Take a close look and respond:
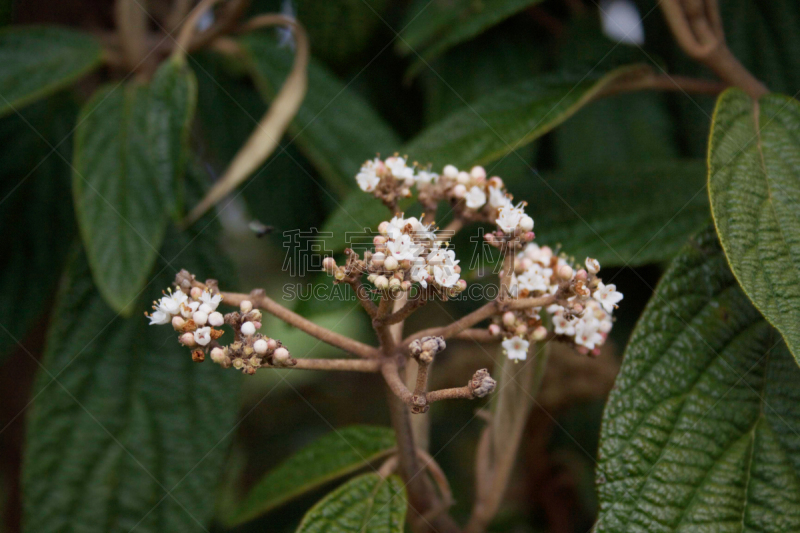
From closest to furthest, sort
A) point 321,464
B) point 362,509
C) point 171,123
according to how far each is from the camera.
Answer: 1. point 362,509
2. point 321,464
3. point 171,123

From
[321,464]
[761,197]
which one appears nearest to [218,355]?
[321,464]

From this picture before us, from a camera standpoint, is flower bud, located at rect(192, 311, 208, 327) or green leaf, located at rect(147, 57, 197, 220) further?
green leaf, located at rect(147, 57, 197, 220)

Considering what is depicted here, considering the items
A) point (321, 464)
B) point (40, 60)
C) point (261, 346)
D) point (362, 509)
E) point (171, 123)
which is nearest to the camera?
point (261, 346)

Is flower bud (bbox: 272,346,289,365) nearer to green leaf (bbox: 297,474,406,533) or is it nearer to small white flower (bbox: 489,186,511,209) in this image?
green leaf (bbox: 297,474,406,533)

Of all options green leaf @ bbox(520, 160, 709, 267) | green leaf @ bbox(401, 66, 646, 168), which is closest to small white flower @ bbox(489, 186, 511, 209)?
green leaf @ bbox(401, 66, 646, 168)

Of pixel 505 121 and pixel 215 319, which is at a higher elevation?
pixel 505 121

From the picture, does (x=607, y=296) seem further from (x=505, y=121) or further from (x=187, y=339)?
(x=187, y=339)

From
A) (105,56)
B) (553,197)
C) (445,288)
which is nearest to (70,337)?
(105,56)

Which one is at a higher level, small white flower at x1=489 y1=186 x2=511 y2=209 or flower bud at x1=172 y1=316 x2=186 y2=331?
small white flower at x1=489 y1=186 x2=511 y2=209
